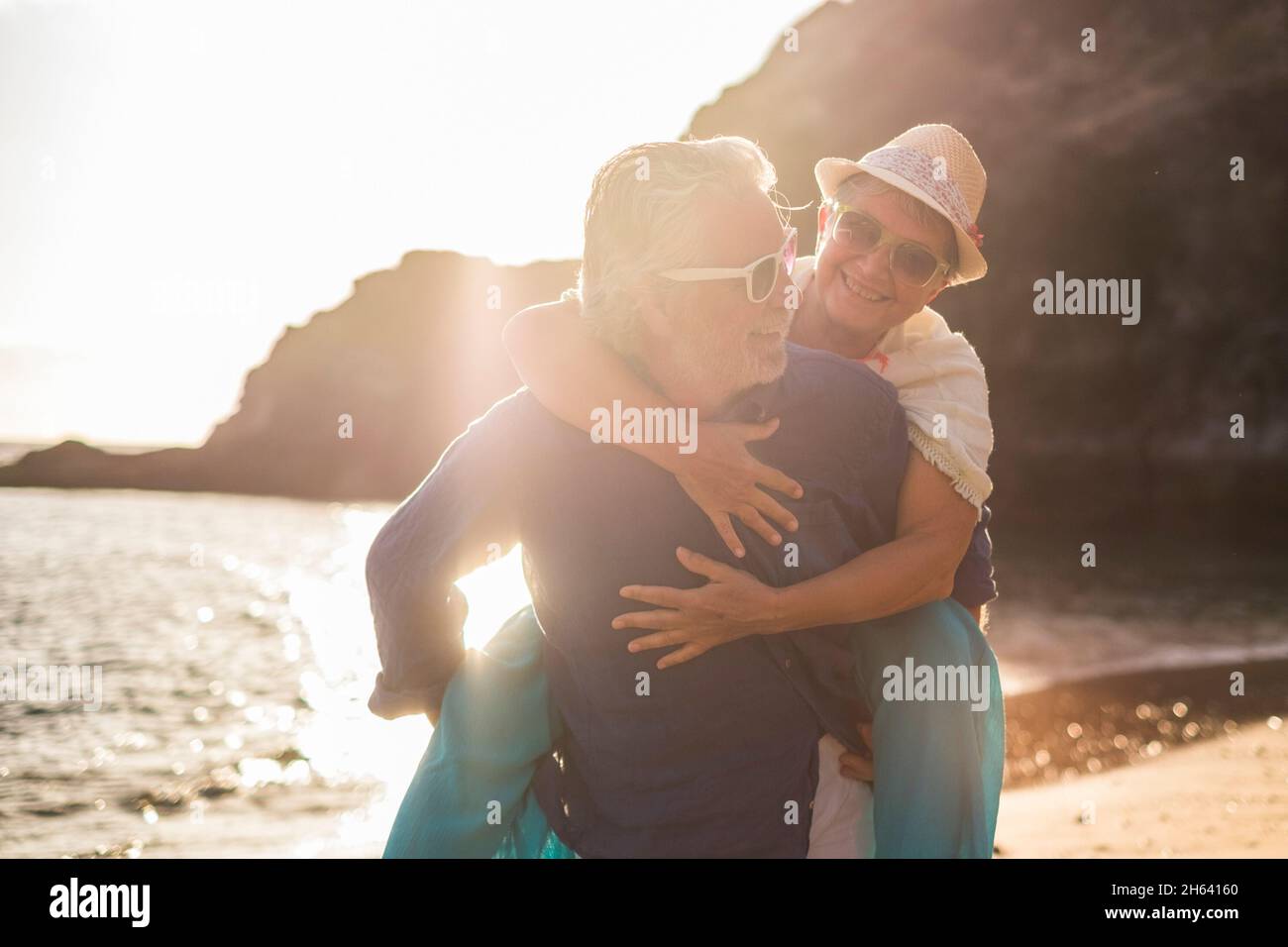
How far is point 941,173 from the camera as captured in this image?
2.65 meters

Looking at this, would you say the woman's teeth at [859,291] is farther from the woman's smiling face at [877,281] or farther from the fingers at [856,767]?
the fingers at [856,767]

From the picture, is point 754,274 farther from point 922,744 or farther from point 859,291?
point 859,291

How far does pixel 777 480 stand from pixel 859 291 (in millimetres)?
1073

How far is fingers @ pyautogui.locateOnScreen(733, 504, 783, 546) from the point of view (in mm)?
1792

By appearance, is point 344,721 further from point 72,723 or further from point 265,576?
point 265,576

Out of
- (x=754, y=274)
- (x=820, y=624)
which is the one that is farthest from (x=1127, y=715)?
(x=754, y=274)

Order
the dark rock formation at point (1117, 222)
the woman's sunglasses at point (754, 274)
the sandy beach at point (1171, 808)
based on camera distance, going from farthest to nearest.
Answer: the dark rock formation at point (1117, 222) → the sandy beach at point (1171, 808) → the woman's sunglasses at point (754, 274)

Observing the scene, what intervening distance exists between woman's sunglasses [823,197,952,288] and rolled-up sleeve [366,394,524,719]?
1220mm

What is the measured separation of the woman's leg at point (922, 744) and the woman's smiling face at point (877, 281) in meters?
0.91

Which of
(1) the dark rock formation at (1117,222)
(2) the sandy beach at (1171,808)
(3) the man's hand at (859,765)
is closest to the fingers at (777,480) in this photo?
(3) the man's hand at (859,765)

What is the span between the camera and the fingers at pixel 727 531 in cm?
180

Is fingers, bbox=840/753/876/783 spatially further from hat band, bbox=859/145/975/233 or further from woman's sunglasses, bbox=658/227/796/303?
hat band, bbox=859/145/975/233

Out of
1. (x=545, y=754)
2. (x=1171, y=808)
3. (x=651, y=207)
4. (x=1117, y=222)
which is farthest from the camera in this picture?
(x=1117, y=222)
